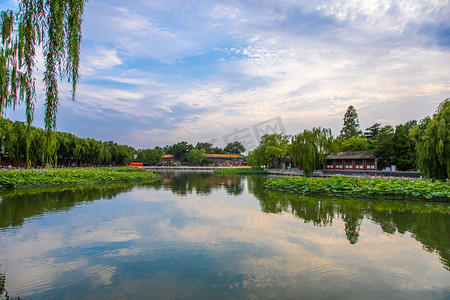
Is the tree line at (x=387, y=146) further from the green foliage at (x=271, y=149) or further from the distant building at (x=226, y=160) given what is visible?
the distant building at (x=226, y=160)

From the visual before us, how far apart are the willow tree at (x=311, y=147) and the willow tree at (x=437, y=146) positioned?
1129 cm

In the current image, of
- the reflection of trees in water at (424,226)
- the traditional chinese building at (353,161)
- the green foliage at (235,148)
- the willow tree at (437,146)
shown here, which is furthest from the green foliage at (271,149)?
the green foliage at (235,148)

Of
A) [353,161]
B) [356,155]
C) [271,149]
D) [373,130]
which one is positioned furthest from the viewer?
[373,130]

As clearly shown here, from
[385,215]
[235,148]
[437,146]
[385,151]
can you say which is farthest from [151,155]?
[385,215]

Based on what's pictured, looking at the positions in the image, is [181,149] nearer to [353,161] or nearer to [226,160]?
[226,160]

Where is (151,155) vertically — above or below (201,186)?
above

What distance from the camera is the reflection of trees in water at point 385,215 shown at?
18.2ft

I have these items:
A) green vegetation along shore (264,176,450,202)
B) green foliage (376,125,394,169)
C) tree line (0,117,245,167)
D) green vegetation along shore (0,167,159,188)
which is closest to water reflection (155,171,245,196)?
green vegetation along shore (264,176,450,202)

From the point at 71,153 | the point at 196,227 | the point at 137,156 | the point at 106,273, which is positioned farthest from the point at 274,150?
the point at 137,156

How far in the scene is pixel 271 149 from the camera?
35.6 metres

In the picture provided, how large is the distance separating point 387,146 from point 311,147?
7.60 metres

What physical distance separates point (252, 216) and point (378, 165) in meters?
24.3

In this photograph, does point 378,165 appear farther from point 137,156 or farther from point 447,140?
point 137,156

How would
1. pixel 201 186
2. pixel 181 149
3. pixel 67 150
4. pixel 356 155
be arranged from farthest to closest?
pixel 181 149 → pixel 67 150 → pixel 356 155 → pixel 201 186
